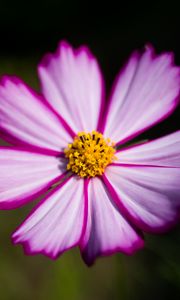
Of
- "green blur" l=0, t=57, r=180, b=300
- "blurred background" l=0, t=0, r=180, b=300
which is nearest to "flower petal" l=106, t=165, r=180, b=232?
"green blur" l=0, t=57, r=180, b=300

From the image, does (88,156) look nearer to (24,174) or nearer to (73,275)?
(24,174)

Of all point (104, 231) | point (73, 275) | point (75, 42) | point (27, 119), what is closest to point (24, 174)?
point (27, 119)

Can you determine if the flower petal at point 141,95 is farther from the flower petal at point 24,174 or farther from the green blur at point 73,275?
the green blur at point 73,275

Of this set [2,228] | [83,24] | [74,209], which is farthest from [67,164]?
[83,24]

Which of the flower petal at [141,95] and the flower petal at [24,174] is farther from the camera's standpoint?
the flower petal at [141,95]

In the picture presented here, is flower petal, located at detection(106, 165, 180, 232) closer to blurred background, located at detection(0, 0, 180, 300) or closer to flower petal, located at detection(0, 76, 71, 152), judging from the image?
flower petal, located at detection(0, 76, 71, 152)

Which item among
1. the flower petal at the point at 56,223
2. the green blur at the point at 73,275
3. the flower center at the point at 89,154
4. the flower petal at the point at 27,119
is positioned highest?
the flower petal at the point at 27,119

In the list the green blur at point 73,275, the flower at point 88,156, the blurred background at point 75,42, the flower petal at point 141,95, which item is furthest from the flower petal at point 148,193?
the blurred background at point 75,42
